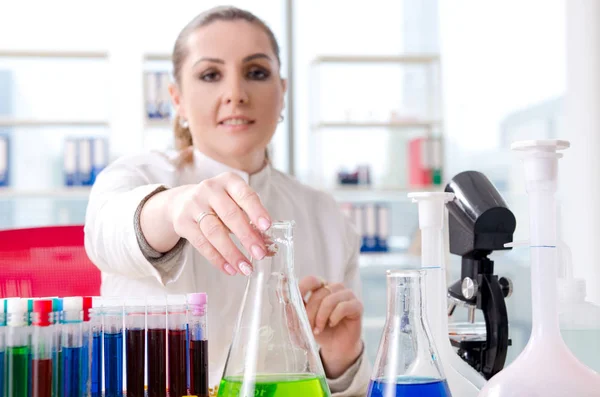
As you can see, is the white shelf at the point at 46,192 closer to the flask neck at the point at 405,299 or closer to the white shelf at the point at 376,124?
the white shelf at the point at 376,124

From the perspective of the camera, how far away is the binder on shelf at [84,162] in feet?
14.1

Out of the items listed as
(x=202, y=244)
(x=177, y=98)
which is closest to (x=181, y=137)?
(x=177, y=98)

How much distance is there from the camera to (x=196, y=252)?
1501 mm

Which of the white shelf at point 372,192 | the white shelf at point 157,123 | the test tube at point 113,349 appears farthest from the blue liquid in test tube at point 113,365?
the white shelf at point 157,123

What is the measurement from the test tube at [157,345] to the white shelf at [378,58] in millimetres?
3970

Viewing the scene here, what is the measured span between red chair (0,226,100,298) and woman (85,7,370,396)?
0.15ft

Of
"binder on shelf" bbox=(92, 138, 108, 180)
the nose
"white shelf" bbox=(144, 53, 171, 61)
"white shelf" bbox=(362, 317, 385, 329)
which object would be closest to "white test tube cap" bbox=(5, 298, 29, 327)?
the nose

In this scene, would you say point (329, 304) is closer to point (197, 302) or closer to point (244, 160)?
point (197, 302)

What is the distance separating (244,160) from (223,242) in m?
1.01

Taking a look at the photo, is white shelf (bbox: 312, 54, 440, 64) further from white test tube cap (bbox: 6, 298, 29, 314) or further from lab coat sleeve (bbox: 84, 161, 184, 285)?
white test tube cap (bbox: 6, 298, 29, 314)

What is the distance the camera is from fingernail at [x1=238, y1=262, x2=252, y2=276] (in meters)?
0.61

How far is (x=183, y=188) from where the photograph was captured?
81 cm

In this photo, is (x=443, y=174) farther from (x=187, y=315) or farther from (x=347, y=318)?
(x=187, y=315)

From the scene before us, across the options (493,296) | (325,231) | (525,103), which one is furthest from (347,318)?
(525,103)
